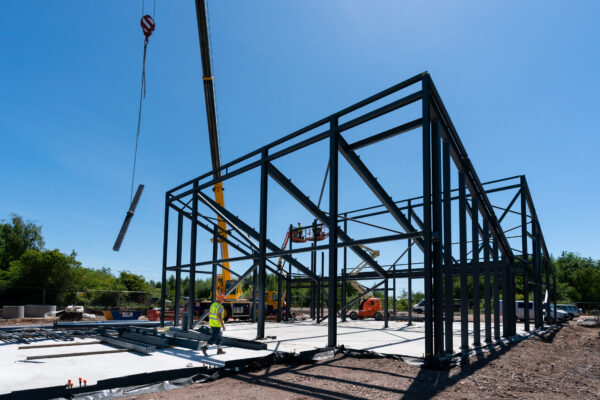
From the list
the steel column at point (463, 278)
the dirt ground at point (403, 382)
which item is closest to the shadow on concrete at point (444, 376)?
the dirt ground at point (403, 382)

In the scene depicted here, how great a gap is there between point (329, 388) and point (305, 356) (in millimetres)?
2568

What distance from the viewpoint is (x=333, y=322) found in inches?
407

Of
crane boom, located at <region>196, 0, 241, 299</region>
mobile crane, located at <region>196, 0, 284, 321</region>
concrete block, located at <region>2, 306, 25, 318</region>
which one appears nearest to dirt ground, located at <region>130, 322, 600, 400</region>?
mobile crane, located at <region>196, 0, 284, 321</region>

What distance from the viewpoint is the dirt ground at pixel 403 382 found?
6.38 m

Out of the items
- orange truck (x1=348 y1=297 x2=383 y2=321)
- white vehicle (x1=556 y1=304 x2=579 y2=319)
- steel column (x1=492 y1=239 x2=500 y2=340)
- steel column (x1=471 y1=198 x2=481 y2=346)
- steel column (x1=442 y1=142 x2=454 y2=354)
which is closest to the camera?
steel column (x1=442 y1=142 x2=454 y2=354)

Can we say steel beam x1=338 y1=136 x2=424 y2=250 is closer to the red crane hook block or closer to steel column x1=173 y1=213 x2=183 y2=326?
the red crane hook block

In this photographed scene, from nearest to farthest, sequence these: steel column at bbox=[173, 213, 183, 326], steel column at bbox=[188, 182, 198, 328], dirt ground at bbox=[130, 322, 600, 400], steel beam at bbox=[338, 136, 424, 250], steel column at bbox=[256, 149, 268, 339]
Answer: dirt ground at bbox=[130, 322, 600, 400], steel beam at bbox=[338, 136, 424, 250], steel column at bbox=[256, 149, 268, 339], steel column at bbox=[188, 182, 198, 328], steel column at bbox=[173, 213, 183, 326]

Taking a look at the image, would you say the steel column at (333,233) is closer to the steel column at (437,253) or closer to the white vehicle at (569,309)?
the steel column at (437,253)

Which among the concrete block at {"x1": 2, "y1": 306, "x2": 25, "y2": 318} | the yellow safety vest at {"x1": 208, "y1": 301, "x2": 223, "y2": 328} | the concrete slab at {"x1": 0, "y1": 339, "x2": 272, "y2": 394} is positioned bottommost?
the concrete block at {"x1": 2, "y1": 306, "x2": 25, "y2": 318}

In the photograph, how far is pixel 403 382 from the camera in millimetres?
7043

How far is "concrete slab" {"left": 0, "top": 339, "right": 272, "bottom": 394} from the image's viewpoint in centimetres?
709

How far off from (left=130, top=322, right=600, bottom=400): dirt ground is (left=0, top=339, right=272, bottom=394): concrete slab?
1517 millimetres

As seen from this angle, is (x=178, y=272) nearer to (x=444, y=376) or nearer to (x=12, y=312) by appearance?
(x=444, y=376)

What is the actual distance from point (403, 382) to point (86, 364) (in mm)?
6668
